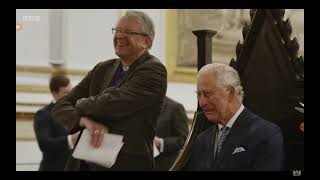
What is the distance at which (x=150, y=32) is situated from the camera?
1.80 meters

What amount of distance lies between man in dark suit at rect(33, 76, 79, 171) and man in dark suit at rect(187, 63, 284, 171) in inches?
20.1

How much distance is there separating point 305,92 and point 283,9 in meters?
0.29

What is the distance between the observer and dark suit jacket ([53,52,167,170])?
174 cm

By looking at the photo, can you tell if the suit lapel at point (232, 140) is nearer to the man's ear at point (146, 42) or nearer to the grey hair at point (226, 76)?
the grey hair at point (226, 76)

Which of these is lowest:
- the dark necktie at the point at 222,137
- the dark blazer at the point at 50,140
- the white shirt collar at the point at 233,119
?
the dark blazer at the point at 50,140

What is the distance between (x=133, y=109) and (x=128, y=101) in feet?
0.09

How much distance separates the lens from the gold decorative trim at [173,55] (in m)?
2.25

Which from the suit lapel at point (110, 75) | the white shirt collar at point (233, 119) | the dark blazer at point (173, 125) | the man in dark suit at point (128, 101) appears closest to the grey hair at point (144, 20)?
the man in dark suit at point (128, 101)

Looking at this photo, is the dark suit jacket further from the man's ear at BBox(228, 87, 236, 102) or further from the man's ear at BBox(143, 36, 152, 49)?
the man's ear at BBox(228, 87, 236, 102)

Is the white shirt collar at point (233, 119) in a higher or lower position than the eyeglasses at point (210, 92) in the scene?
lower

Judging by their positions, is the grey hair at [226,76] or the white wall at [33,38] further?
the white wall at [33,38]

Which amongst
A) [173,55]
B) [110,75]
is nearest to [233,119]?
[110,75]
